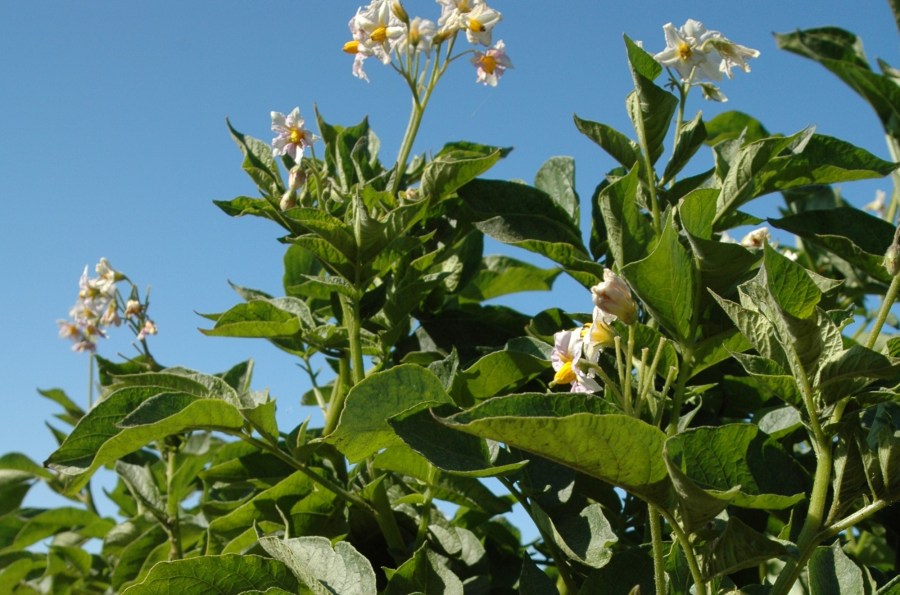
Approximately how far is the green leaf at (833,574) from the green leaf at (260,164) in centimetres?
104

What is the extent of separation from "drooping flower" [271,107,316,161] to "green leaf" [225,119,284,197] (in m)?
0.02

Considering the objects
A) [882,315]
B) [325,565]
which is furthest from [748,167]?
[325,565]

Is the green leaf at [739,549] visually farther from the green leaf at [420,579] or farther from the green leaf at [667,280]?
the green leaf at [420,579]

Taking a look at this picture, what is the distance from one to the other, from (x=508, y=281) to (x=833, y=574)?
0.94 meters

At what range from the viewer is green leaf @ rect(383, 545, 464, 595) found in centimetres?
125

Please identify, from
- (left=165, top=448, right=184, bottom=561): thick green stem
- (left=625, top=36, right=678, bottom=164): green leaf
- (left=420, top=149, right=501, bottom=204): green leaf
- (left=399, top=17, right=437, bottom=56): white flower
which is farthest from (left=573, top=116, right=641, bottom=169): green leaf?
(left=165, top=448, right=184, bottom=561): thick green stem

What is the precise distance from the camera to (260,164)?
1.70 meters

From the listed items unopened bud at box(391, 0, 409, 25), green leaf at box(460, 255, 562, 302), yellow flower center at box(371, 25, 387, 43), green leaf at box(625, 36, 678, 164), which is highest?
unopened bud at box(391, 0, 409, 25)

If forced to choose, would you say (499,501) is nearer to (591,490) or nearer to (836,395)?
(591,490)

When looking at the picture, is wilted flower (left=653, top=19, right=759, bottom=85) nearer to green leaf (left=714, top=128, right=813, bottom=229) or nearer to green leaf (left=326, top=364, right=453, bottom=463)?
green leaf (left=714, top=128, right=813, bottom=229)

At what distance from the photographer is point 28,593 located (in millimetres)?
2268

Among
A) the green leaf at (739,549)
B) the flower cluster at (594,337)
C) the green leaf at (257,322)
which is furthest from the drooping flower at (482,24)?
the green leaf at (739,549)

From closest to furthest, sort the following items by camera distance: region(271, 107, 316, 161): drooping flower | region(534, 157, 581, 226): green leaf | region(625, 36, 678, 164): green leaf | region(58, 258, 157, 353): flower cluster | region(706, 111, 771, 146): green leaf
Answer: region(625, 36, 678, 164): green leaf
region(534, 157, 581, 226): green leaf
region(271, 107, 316, 161): drooping flower
region(706, 111, 771, 146): green leaf
region(58, 258, 157, 353): flower cluster

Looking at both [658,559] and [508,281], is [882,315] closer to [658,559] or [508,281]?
[658,559]
